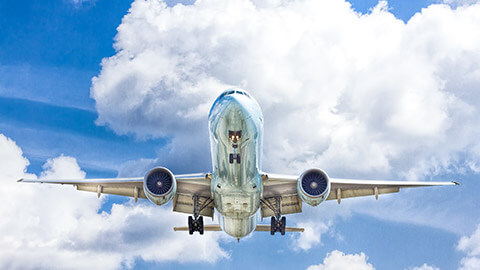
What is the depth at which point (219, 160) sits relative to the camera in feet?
78.0

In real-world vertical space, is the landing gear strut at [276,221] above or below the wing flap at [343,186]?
below

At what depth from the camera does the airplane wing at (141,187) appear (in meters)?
28.4

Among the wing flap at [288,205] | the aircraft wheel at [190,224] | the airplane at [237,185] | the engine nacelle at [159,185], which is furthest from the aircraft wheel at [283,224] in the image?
the engine nacelle at [159,185]

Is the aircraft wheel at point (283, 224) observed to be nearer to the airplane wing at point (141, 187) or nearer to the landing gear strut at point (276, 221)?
the landing gear strut at point (276, 221)

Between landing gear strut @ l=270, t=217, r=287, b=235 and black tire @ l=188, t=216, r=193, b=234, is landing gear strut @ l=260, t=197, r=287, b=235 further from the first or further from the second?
black tire @ l=188, t=216, r=193, b=234

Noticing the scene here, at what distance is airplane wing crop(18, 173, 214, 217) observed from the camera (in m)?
28.4

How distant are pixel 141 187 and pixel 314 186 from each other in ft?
33.7

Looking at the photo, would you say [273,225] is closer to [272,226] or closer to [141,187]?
[272,226]

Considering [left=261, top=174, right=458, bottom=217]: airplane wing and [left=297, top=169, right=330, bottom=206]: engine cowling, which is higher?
[left=261, top=174, right=458, bottom=217]: airplane wing

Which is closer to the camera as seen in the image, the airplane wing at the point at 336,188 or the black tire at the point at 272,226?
the airplane wing at the point at 336,188

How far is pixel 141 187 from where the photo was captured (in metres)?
29.7

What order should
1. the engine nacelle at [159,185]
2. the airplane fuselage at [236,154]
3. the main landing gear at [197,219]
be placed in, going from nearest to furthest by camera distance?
the airplane fuselage at [236,154]
the engine nacelle at [159,185]
the main landing gear at [197,219]

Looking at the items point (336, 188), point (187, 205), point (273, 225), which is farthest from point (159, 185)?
point (336, 188)

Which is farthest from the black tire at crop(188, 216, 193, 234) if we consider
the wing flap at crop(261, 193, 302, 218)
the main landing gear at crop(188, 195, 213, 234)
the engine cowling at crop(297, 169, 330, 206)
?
the engine cowling at crop(297, 169, 330, 206)
